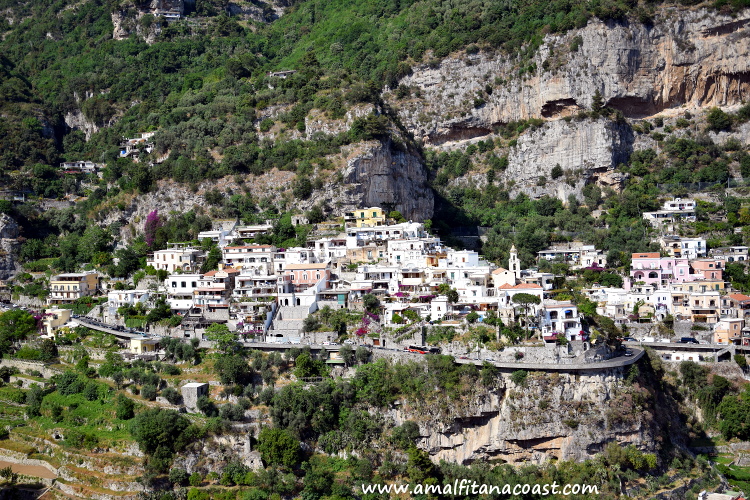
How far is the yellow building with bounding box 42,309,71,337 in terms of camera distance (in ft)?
148

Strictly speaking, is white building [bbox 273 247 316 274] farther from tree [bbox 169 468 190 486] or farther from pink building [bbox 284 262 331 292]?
tree [bbox 169 468 190 486]

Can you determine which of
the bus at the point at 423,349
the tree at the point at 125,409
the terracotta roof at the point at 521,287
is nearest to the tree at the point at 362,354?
the bus at the point at 423,349

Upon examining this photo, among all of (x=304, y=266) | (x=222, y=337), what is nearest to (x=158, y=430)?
(x=222, y=337)

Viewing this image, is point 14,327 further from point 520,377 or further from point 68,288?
point 520,377

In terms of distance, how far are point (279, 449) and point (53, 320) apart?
691 inches

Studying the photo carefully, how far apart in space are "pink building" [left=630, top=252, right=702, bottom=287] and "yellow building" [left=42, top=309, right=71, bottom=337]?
32.2m

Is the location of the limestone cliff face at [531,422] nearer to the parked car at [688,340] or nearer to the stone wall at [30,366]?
the parked car at [688,340]

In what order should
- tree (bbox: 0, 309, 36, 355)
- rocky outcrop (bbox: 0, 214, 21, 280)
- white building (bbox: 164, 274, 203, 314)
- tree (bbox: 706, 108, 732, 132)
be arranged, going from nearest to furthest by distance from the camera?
tree (bbox: 0, 309, 36, 355) < white building (bbox: 164, 274, 203, 314) < rocky outcrop (bbox: 0, 214, 21, 280) < tree (bbox: 706, 108, 732, 132)

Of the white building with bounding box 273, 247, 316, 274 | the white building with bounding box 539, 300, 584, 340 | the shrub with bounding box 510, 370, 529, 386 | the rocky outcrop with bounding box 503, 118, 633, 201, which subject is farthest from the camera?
the rocky outcrop with bounding box 503, 118, 633, 201

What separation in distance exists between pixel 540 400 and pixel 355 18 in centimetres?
6320

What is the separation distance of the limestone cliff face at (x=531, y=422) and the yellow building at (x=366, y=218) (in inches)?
821

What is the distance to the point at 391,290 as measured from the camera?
148 feet

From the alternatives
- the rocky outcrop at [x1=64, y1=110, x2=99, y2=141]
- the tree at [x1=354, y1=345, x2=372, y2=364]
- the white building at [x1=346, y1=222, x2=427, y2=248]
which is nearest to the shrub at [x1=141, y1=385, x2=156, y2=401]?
the tree at [x1=354, y1=345, x2=372, y2=364]

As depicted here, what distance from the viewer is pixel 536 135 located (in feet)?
236
